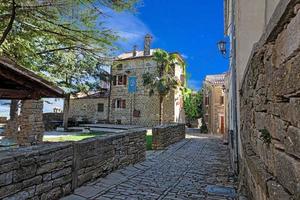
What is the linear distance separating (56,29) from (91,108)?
26.2 meters

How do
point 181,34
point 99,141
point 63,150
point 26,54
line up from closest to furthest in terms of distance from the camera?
point 63,150
point 99,141
point 26,54
point 181,34

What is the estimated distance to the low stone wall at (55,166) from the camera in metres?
3.83

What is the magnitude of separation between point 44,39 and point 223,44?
7259 millimetres

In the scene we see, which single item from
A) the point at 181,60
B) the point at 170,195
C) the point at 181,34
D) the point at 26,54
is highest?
the point at 181,34

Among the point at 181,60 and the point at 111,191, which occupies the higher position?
the point at 181,60

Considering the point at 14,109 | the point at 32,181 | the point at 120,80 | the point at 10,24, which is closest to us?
the point at 32,181

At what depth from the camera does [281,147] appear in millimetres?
1963

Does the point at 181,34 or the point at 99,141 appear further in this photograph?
the point at 181,34

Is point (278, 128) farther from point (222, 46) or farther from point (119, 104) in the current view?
point (119, 104)

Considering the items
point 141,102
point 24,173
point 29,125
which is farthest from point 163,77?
point 24,173

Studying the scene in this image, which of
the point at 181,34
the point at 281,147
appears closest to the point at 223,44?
the point at 281,147

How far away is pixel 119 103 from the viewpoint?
109ft

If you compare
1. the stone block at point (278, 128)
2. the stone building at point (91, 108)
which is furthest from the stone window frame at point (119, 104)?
the stone block at point (278, 128)

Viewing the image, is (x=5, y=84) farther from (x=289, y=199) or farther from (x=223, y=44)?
(x=223, y=44)
